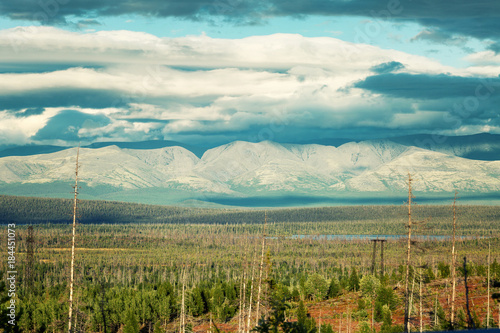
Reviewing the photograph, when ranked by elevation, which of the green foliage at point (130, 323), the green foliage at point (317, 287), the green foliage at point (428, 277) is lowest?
the green foliage at point (130, 323)

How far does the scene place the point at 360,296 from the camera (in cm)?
10412

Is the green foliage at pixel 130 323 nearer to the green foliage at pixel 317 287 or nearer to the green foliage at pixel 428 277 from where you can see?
the green foliage at pixel 317 287

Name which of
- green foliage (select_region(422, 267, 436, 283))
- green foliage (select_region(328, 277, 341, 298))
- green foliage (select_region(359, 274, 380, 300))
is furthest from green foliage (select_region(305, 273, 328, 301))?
green foliage (select_region(422, 267, 436, 283))

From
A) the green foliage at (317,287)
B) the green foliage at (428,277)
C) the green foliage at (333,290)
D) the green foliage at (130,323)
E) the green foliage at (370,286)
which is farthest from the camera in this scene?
the green foliage at (333,290)

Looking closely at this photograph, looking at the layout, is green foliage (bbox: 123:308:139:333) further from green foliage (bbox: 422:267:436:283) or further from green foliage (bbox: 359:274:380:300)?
green foliage (bbox: 422:267:436:283)

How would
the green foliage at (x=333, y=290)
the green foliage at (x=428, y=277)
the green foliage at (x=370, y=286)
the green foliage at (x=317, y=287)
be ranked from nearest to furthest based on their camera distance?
the green foliage at (x=370, y=286), the green foliage at (x=428, y=277), the green foliage at (x=317, y=287), the green foliage at (x=333, y=290)

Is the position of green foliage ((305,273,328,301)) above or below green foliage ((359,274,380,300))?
below

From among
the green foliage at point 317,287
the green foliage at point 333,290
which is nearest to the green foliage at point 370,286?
the green foliage at point 317,287

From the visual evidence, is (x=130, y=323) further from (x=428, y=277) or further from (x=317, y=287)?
(x=428, y=277)

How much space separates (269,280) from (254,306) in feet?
11.0

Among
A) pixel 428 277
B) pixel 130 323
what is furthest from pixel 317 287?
pixel 130 323

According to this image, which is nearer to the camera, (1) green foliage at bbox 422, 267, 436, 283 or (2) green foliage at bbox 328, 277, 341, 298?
(1) green foliage at bbox 422, 267, 436, 283

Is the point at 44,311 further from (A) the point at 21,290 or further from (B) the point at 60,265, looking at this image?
(B) the point at 60,265

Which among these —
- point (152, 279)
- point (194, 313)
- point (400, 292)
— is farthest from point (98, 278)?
point (400, 292)
